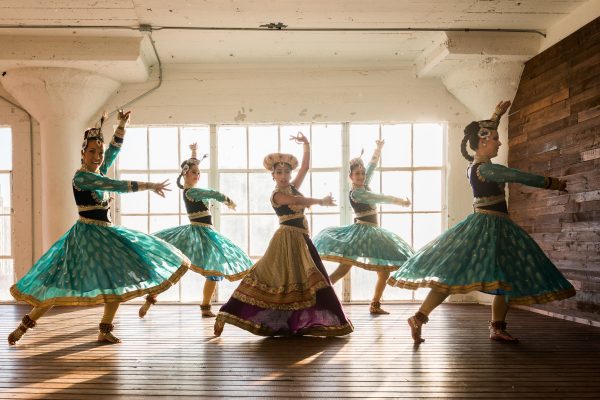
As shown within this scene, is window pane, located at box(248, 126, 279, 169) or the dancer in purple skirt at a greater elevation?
window pane, located at box(248, 126, 279, 169)

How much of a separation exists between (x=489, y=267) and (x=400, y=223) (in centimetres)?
323

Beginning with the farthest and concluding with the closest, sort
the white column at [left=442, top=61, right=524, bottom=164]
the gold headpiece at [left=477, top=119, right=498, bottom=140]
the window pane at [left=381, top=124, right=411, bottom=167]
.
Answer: the window pane at [left=381, top=124, right=411, bottom=167] < the white column at [left=442, top=61, right=524, bottom=164] < the gold headpiece at [left=477, top=119, right=498, bottom=140]

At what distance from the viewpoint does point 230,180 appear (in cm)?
737

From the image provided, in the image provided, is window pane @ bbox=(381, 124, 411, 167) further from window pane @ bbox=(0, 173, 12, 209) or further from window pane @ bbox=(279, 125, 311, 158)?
window pane @ bbox=(0, 173, 12, 209)

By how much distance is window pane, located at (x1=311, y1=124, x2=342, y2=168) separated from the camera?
24.2ft

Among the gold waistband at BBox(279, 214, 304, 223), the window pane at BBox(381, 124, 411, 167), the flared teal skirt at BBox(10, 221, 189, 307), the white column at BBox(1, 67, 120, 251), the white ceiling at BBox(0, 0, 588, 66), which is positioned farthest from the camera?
the window pane at BBox(381, 124, 411, 167)

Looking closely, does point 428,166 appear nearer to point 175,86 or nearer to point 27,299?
point 175,86

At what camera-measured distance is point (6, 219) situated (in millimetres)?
7258

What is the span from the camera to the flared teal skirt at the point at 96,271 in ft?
13.9

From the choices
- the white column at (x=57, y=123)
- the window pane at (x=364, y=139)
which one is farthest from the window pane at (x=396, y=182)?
the white column at (x=57, y=123)

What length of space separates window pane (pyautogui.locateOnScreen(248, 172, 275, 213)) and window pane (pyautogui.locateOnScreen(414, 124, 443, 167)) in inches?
76.9

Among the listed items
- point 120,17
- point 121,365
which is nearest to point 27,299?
point 121,365

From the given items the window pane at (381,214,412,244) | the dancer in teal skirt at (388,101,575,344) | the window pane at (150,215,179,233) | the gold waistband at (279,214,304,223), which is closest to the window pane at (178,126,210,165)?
the window pane at (150,215,179,233)

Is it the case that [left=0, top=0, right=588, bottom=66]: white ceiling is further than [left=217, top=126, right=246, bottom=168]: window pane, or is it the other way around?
[left=217, top=126, right=246, bottom=168]: window pane
